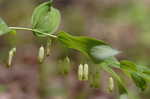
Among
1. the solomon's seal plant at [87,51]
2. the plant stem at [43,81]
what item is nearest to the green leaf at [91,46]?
the solomon's seal plant at [87,51]

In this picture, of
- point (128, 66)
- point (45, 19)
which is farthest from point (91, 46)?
A: point (45, 19)

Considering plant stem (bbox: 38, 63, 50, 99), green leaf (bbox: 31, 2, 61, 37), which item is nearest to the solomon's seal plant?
green leaf (bbox: 31, 2, 61, 37)

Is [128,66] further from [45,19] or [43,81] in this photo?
[43,81]

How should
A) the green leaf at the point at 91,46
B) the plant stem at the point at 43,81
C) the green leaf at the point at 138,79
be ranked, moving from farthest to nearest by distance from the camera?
the plant stem at the point at 43,81
the green leaf at the point at 138,79
the green leaf at the point at 91,46

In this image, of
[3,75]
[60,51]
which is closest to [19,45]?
[60,51]

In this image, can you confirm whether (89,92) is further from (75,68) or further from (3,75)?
(3,75)

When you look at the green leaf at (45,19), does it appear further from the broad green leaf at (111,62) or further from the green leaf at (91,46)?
the broad green leaf at (111,62)

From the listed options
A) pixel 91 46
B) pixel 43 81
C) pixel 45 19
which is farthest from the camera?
pixel 43 81
